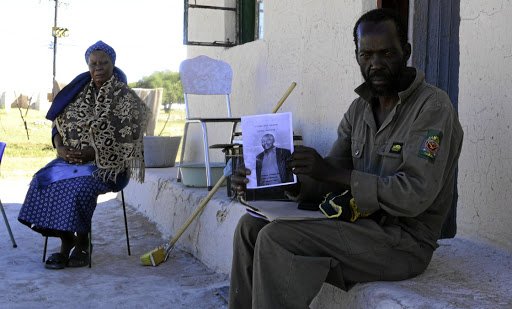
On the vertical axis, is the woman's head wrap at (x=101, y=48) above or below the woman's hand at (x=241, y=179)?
above

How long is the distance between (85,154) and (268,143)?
2455mm

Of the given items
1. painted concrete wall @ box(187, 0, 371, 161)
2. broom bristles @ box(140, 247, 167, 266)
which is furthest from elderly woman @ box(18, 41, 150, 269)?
painted concrete wall @ box(187, 0, 371, 161)

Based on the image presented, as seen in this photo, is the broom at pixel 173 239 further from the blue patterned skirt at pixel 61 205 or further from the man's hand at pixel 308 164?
the man's hand at pixel 308 164

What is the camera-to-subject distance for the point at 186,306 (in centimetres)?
332

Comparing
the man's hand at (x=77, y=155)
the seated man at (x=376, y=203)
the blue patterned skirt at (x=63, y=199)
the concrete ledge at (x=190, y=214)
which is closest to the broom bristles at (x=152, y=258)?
the concrete ledge at (x=190, y=214)

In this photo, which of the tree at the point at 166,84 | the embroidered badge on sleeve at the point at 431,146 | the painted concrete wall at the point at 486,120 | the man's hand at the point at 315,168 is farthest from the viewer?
the tree at the point at 166,84

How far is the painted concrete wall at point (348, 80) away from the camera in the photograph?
261 centimetres

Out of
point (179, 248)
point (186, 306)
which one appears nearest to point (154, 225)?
point (179, 248)

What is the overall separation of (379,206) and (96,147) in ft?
9.03

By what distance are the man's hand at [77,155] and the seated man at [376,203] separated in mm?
2222

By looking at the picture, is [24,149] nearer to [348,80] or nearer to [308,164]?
[348,80]

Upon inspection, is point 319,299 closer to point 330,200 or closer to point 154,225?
point 330,200

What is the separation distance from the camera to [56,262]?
13.3 ft

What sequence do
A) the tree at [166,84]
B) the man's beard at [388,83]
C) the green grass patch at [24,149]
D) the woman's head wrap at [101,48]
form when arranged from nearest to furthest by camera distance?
the man's beard at [388,83], the woman's head wrap at [101,48], the green grass patch at [24,149], the tree at [166,84]
